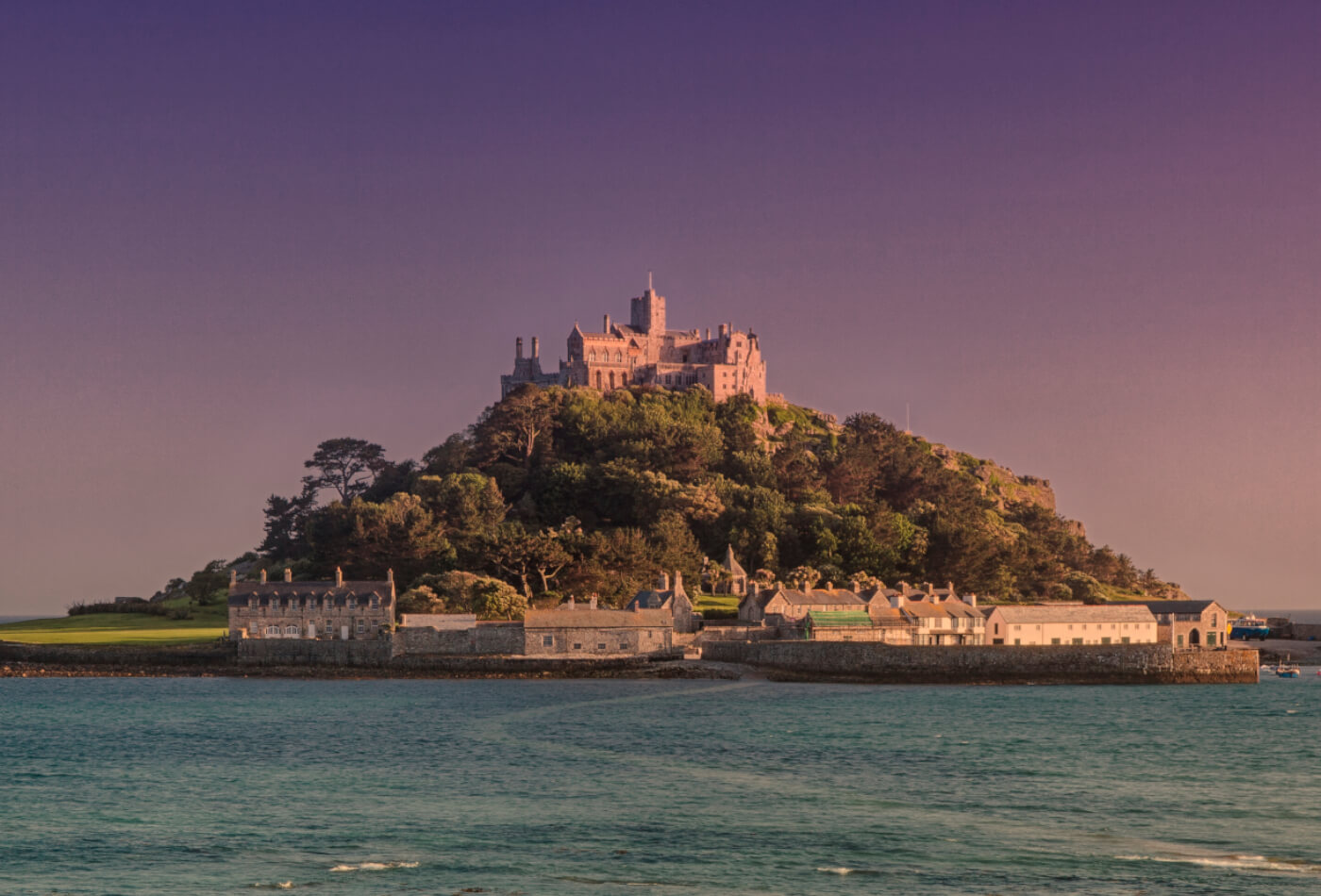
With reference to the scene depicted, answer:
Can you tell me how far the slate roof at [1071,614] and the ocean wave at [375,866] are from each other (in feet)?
201

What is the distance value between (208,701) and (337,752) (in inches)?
769

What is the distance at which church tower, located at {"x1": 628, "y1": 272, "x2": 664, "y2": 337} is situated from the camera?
147 metres

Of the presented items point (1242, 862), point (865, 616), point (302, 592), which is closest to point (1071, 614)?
point (865, 616)

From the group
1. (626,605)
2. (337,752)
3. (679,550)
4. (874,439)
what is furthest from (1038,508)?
(337,752)

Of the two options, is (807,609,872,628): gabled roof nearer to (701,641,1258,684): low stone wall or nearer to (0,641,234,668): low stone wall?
(701,641,1258,684): low stone wall

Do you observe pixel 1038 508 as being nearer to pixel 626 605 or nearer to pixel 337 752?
pixel 626 605

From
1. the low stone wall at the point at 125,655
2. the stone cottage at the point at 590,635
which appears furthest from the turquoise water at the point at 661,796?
the low stone wall at the point at 125,655

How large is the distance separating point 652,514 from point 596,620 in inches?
1257

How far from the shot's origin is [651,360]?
144 metres

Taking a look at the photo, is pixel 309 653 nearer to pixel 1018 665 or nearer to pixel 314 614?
pixel 314 614

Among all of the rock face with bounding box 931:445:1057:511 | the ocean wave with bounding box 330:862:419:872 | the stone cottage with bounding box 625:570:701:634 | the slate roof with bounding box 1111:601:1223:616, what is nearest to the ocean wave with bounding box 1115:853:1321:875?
the ocean wave with bounding box 330:862:419:872

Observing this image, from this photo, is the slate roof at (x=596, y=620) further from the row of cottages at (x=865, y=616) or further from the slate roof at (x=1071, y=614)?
the slate roof at (x=1071, y=614)

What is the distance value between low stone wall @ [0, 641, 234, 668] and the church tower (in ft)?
261

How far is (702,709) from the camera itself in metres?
52.2
